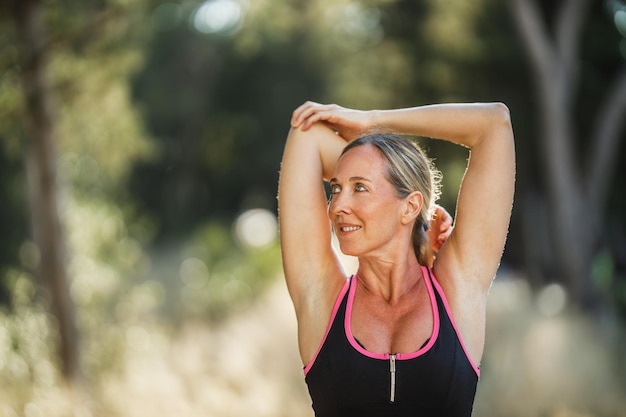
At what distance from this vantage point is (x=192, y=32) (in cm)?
2633

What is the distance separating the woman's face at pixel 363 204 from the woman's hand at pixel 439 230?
1.00ft

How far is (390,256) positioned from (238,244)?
1430 cm

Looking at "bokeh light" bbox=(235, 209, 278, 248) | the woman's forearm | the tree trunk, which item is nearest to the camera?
the woman's forearm

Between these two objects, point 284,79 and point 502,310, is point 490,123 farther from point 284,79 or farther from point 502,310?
point 284,79

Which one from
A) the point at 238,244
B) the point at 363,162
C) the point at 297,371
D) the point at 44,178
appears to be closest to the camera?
the point at 363,162

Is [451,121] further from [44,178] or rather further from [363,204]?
[44,178]

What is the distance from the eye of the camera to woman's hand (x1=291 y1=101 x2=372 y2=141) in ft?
7.79

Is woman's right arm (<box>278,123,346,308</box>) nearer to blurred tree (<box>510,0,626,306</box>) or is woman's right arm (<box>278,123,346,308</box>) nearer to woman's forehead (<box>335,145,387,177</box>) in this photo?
woman's forehead (<box>335,145,387,177</box>)

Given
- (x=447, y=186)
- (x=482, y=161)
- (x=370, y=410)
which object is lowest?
(x=370, y=410)

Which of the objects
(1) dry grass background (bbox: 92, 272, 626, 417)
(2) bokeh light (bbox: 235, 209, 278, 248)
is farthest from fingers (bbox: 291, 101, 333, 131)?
(2) bokeh light (bbox: 235, 209, 278, 248)

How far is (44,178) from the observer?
21.9ft

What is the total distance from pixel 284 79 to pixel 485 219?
75.8 feet

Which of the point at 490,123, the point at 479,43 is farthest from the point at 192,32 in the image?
the point at 490,123

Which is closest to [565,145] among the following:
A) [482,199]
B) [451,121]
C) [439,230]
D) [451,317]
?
[439,230]
